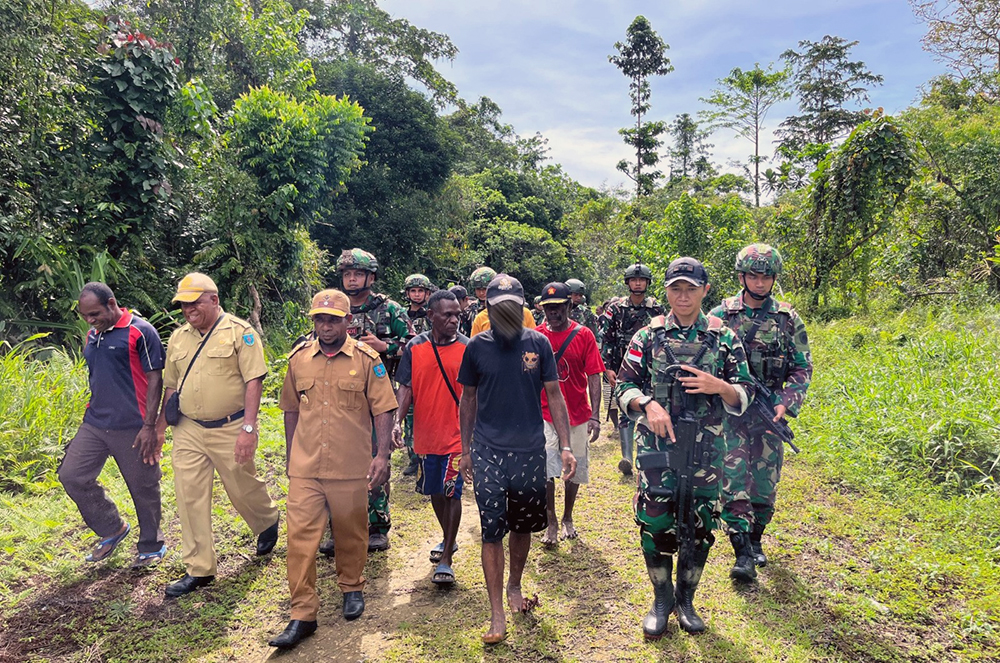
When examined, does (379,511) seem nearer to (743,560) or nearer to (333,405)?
(333,405)

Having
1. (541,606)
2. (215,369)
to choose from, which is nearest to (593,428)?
(541,606)

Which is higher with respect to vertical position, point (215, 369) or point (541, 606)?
point (215, 369)

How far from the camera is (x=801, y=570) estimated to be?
13.3 feet

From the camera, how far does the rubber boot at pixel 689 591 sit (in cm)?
334

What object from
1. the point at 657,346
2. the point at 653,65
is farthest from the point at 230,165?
the point at 653,65

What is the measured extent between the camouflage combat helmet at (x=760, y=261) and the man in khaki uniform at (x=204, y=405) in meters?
3.37

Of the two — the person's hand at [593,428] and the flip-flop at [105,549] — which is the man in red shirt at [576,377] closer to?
the person's hand at [593,428]

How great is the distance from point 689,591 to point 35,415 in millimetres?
6142

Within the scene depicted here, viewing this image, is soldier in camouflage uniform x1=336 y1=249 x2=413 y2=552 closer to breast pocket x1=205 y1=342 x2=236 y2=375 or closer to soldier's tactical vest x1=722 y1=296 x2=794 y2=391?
breast pocket x1=205 y1=342 x2=236 y2=375

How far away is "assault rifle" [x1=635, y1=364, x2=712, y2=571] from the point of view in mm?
3189

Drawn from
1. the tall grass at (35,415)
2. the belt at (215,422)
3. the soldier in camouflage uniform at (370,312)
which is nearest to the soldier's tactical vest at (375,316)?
the soldier in camouflage uniform at (370,312)

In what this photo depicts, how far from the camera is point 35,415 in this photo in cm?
571

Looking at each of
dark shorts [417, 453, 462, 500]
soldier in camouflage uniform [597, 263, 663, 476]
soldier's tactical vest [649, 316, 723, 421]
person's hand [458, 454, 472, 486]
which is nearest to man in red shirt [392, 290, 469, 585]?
dark shorts [417, 453, 462, 500]

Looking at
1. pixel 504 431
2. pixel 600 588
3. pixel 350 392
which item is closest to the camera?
pixel 504 431
